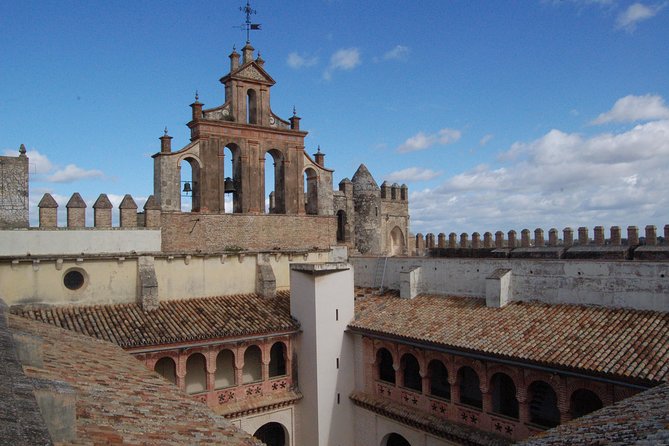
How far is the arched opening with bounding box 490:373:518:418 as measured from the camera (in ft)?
56.7

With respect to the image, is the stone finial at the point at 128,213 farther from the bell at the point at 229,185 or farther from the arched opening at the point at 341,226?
the arched opening at the point at 341,226

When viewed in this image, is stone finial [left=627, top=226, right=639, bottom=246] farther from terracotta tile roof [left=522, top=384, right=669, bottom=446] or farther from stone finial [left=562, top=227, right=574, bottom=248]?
terracotta tile roof [left=522, top=384, right=669, bottom=446]

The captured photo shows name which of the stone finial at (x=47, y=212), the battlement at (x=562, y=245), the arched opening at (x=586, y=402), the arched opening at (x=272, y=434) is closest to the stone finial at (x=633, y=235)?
the battlement at (x=562, y=245)

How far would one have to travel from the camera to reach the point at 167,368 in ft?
59.9

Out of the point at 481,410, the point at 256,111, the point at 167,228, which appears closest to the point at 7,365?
the point at 481,410

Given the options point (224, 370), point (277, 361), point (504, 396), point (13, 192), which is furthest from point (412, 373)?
point (13, 192)

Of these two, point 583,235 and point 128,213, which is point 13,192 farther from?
point 583,235

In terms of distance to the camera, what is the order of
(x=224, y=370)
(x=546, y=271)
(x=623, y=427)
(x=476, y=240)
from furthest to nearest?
(x=476, y=240) < (x=224, y=370) < (x=546, y=271) < (x=623, y=427)

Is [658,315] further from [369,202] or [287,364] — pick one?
[369,202]

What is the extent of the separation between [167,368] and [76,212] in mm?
5966

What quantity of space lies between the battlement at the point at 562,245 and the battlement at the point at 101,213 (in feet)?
47.5

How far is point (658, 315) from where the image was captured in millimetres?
14266

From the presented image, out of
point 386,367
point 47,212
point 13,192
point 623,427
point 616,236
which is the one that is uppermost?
point 13,192

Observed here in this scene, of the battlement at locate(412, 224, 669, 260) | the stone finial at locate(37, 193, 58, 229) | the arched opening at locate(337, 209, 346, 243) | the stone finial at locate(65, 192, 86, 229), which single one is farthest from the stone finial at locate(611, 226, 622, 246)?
the stone finial at locate(37, 193, 58, 229)
